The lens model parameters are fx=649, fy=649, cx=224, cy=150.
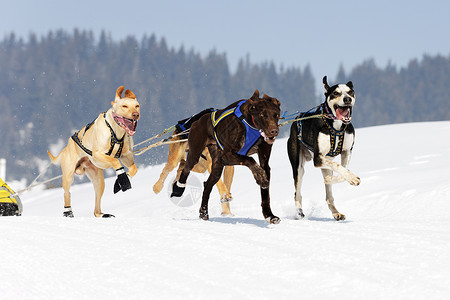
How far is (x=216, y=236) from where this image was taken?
543cm

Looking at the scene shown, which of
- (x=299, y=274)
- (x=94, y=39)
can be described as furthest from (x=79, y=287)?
(x=94, y=39)

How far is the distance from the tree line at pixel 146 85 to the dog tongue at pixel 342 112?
8713cm

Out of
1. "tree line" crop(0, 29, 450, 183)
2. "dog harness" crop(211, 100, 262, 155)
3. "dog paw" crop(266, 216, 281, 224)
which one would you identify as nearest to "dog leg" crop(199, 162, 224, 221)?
"dog harness" crop(211, 100, 262, 155)

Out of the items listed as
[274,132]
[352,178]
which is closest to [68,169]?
[274,132]

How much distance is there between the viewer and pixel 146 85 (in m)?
112

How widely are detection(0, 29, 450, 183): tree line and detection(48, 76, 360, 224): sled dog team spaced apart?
86.2 meters

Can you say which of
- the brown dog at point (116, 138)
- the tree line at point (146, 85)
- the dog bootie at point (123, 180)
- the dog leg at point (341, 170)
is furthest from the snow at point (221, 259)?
the tree line at point (146, 85)

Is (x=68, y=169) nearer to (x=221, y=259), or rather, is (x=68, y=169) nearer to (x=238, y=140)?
(x=238, y=140)

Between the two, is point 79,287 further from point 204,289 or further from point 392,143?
point 392,143

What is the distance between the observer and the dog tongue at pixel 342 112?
6.42m

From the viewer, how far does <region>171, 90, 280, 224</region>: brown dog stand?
19.0 ft

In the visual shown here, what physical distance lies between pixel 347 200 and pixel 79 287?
21.0 ft

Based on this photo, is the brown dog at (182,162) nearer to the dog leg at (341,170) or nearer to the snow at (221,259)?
the snow at (221,259)

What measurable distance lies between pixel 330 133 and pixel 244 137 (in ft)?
3.65
